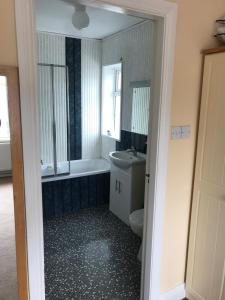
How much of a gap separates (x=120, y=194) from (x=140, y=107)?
1140 mm

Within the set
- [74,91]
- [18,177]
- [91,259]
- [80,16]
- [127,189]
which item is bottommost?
[91,259]

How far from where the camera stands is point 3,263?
54.9 inches

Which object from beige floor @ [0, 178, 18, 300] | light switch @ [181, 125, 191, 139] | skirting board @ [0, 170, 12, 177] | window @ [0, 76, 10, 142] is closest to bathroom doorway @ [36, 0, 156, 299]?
beige floor @ [0, 178, 18, 300]

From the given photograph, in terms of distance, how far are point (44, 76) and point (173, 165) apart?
102 inches

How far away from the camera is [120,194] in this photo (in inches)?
129

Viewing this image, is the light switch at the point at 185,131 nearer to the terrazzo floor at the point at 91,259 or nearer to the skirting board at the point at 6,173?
the skirting board at the point at 6,173

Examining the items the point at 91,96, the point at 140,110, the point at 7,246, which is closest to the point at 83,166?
the point at 91,96

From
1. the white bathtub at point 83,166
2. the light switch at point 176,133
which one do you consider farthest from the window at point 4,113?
the white bathtub at point 83,166

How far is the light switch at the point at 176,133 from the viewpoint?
1738mm

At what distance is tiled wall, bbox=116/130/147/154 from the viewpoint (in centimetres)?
323

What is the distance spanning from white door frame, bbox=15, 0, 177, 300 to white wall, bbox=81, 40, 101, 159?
257 centimetres

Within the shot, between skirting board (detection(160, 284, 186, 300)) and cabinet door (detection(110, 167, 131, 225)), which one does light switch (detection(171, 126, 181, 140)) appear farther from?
Result: cabinet door (detection(110, 167, 131, 225))

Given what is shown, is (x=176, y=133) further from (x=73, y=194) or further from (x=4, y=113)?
(x=73, y=194)

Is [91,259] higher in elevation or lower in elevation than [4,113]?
lower
